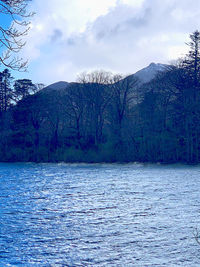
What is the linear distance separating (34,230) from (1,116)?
142 ft

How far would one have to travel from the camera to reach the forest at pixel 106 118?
41.7 meters

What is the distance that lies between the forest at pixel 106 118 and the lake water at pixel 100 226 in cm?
2168

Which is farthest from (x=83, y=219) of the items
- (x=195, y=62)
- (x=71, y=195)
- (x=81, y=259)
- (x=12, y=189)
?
(x=195, y=62)

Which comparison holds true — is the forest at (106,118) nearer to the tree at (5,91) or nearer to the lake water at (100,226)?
the tree at (5,91)

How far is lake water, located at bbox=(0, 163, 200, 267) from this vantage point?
8.84m

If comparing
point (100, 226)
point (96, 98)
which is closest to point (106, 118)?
point (96, 98)

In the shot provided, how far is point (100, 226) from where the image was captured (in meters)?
11.9

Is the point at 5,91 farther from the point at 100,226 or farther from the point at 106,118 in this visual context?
the point at 100,226

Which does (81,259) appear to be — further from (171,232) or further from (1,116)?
(1,116)

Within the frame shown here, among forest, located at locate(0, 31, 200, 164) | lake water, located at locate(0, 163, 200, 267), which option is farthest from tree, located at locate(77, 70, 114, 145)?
lake water, located at locate(0, 163, 200, 267)

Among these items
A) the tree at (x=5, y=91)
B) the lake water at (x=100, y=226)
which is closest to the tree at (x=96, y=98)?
the tree at (x=5, y=91)

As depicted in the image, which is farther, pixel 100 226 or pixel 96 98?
pixel 96 98

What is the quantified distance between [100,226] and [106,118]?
39.4 metres

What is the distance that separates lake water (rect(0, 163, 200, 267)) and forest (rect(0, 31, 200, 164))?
71.1 ft
